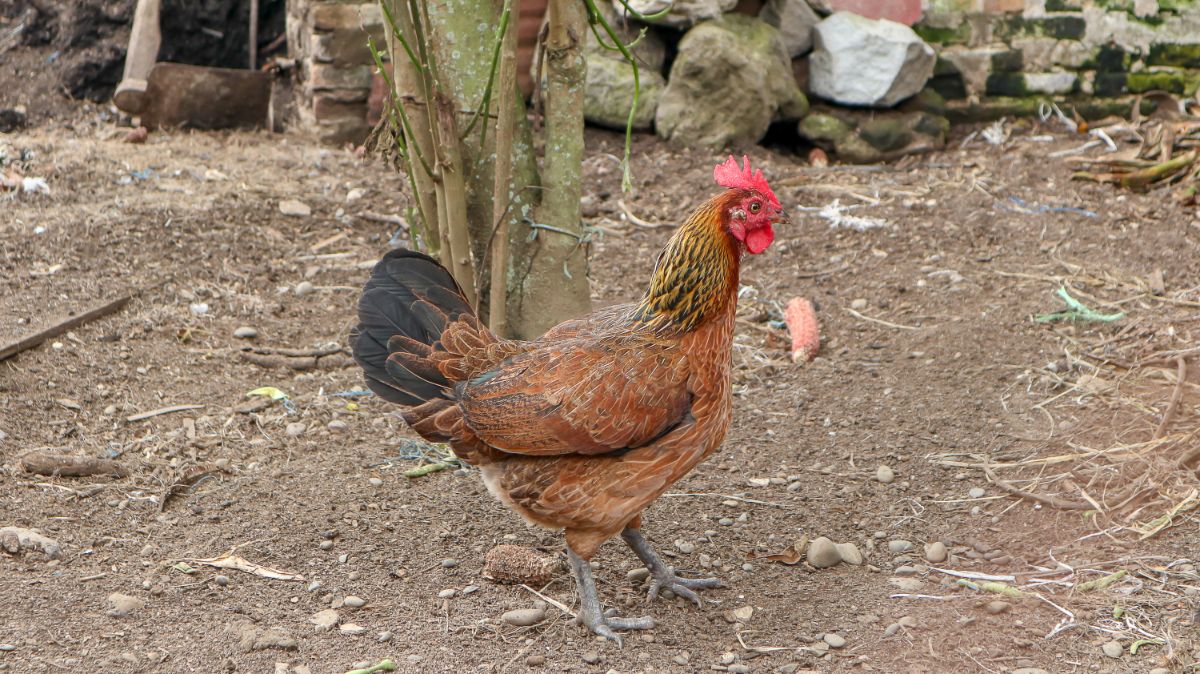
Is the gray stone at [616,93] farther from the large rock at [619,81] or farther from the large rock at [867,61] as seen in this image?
the large rock at [867,61]

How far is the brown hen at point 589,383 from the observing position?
3.11 meters

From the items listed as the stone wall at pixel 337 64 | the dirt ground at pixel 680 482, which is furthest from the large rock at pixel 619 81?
the stone wall at pixel 337 64

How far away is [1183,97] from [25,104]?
8800 mm

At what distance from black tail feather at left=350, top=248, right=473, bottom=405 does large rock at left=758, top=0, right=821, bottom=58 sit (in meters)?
4.96

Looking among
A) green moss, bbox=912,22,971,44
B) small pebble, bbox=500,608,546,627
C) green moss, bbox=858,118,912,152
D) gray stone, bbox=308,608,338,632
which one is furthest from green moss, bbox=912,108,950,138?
gray stone, bbox=308,608,338,632

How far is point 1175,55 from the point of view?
7.81 m

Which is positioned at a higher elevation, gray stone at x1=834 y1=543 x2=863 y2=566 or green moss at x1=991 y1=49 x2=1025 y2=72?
green moss at x1=991 y1=49 x2=1025 y2=72

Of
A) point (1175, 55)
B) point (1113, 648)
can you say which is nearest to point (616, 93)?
point (1175, 55)

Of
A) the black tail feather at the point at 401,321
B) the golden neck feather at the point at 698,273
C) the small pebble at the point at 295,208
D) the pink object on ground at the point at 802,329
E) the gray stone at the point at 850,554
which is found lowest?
the gray stone at the point at 850,554

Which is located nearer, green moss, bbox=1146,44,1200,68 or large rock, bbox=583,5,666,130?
large rock, bbox=583,5,666,130

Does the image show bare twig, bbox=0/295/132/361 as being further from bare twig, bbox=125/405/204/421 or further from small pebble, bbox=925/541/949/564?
small pebble, bbox=925/541/949/564

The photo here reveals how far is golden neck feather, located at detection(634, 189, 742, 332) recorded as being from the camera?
318cm

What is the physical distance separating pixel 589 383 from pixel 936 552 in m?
1.39

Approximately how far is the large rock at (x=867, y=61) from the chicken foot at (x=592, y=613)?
5253 millimetres
